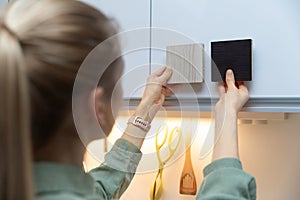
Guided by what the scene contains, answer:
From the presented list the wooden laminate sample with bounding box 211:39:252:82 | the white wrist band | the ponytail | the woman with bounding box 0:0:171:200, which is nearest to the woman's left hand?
the white wrist band

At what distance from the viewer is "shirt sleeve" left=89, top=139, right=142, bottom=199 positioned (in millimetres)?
1008

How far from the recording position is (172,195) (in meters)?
1.37

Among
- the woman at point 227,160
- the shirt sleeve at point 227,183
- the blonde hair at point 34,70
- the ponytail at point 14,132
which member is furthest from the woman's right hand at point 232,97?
the ponytail at point 14,132

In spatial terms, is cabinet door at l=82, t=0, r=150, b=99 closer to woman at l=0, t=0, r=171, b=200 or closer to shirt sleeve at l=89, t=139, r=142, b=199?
shirt sleeve at l=89, t=139, r=142, b=199

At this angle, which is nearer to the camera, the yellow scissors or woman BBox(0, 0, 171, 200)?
woman BBox(0, 0, 171, 200)

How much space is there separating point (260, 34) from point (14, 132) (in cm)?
59

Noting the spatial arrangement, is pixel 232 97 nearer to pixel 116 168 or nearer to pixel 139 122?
pixel 139 122

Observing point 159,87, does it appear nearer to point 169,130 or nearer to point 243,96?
point 243,96

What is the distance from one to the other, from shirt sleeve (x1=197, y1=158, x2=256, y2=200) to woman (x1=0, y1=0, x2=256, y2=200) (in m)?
0.24

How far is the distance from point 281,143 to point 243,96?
1.25ft

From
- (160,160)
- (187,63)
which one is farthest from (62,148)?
(160,160)

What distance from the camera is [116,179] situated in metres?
1.02

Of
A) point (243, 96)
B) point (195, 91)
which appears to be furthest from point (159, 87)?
point (243, 96)

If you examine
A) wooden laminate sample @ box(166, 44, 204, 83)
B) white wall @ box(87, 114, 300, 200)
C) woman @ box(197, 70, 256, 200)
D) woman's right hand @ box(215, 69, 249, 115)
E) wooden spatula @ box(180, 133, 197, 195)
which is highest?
wooden laminate sample @ box(166, 44, 204, 83)
